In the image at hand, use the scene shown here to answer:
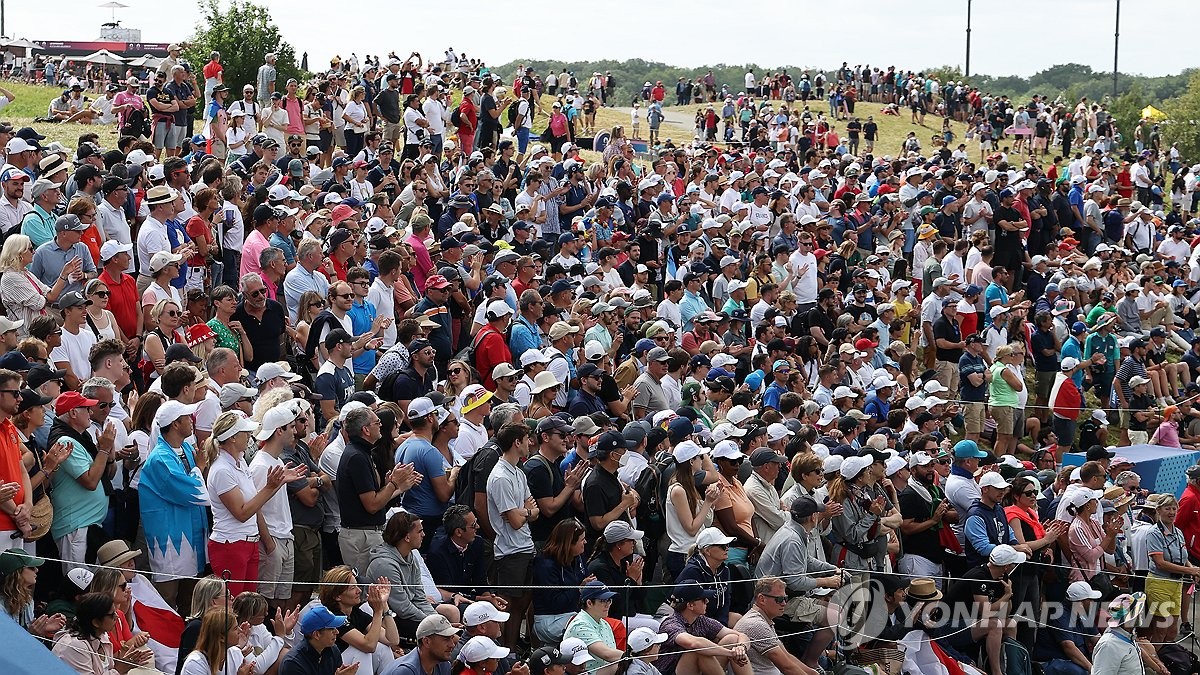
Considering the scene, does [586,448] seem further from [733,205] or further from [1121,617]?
[733,205]

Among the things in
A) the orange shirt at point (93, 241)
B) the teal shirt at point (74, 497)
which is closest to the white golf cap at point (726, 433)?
the teal shirt at point (74, 497)

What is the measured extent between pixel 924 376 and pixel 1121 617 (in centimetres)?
719

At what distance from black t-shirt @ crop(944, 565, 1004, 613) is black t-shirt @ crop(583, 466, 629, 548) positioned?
2.79 m

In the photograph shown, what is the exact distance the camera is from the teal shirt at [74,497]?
25.9ft

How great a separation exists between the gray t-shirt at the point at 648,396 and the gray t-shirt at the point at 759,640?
3633mm

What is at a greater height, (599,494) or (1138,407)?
(599,494)

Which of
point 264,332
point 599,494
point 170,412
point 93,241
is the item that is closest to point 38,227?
point 93,241

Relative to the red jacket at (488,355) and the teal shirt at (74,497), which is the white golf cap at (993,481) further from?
the teal shirt at (74,497)

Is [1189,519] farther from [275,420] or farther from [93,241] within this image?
[93,241]

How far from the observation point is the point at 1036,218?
22938 mm

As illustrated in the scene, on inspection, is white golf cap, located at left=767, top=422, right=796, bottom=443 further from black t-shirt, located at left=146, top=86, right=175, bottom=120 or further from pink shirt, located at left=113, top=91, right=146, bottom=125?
pink shirt, located at left=113, top=91, right=146, bottom=125

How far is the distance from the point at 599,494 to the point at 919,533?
3183 millimetres

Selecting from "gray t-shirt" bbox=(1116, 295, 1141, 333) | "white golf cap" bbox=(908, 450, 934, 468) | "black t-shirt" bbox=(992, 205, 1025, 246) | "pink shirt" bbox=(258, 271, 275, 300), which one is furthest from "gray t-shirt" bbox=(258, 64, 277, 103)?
"white golf cap" bbox=(908, 450, 934, 468)

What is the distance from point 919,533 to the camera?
1134cm
